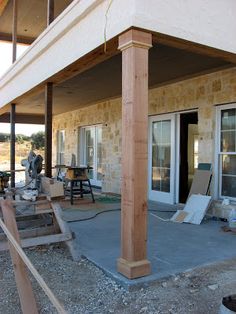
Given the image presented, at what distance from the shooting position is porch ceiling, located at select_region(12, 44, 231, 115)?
5.60 metres

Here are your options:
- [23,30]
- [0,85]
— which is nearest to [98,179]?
[0,85]

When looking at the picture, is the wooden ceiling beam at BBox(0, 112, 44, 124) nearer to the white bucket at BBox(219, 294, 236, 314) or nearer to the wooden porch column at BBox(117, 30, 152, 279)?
the wooden porch column at BBox(117, 30, 152, 279)

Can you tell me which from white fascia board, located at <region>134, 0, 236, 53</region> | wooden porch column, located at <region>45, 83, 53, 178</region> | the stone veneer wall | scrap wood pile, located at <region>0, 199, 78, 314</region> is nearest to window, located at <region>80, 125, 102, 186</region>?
the stone veneer wall

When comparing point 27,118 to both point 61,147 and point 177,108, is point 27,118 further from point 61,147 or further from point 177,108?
point 177,108

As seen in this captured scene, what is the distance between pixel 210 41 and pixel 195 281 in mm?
2507

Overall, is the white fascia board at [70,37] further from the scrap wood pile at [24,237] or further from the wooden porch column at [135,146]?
the scrap wood pile at [24,237]

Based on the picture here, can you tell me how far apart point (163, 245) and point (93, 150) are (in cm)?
713

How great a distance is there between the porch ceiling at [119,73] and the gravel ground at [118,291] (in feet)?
10.1

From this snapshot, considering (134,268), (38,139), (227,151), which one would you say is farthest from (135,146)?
(38,139)

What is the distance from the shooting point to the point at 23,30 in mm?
9984

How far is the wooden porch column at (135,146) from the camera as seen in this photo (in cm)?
340

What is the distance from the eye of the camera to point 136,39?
11.1ft

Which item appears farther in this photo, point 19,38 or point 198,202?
point 19,38

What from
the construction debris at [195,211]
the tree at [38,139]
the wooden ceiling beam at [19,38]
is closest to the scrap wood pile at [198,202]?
the construction debris at [195,211]
